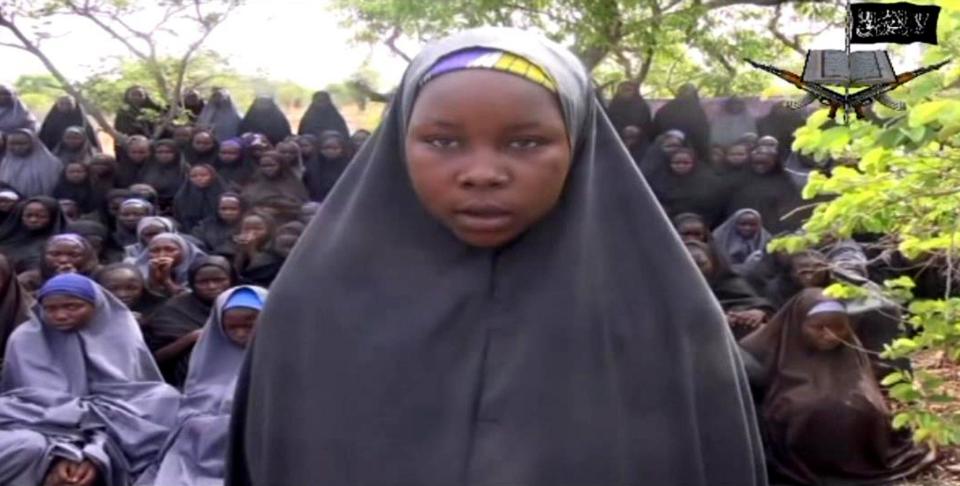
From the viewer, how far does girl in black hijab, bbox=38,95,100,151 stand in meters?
11.9

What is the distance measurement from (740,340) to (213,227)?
421 centimetres

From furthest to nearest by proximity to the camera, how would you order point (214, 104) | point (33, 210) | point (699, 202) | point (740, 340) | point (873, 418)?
point (214, 104) → point (699, 202) → point (33, 210) → point (740, 340) → point (873, 418)

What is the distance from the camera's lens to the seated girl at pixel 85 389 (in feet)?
15.5

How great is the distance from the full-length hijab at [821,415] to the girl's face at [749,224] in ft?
8.41

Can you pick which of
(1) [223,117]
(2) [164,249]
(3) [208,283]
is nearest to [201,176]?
(1) [223,117]

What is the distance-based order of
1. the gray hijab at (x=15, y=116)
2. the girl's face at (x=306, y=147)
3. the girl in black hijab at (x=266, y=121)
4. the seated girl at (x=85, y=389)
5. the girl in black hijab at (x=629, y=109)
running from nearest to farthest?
the seated girl at (x=85, y=389), the girl's face at (x=306, y=147), the girl in black hijab at (x=629, y=109), the gray hijab at (x=15, y=116), the girl in black hijab at (x=266, y=121)

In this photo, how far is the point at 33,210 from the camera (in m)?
8.24

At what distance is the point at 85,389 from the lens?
497cm

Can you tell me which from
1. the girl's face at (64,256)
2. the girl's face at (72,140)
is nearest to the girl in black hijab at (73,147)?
the girl's face at (72,140)

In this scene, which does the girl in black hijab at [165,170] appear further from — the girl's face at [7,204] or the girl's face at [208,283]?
the girl's face at [208,283]

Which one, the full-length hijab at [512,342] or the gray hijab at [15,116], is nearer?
the full-length hijab at [512,342]

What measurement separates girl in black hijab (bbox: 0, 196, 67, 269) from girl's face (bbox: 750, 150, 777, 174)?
4965mm

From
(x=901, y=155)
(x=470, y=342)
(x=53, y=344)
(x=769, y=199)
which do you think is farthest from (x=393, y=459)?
(x=769, y=199)

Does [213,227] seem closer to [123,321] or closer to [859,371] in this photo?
[123,321]
